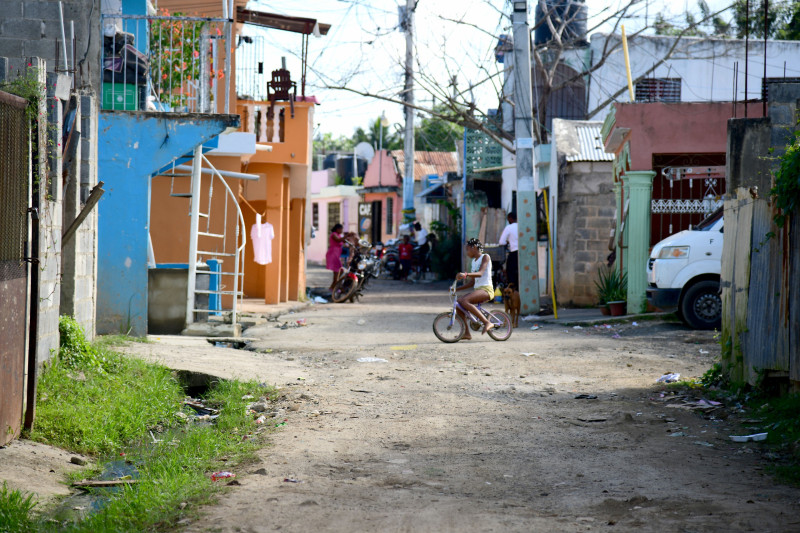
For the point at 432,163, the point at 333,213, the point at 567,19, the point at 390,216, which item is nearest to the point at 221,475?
the point at 567,19

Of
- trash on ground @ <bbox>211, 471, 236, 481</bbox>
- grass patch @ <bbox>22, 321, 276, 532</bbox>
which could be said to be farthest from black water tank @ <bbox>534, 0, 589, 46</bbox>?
trash on ground @ <bbox>211, 471, 236, 481</bbox>

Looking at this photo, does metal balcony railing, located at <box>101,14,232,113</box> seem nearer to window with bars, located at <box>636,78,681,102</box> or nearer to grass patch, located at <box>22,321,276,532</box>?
grass patch, located at <box>22,321,276,532</box>

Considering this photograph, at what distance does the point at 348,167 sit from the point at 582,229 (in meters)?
34.9

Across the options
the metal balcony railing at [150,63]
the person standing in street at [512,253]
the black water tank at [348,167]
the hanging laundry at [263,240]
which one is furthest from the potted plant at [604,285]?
the black water tank at [348,167]

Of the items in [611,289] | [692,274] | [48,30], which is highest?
[48,30]

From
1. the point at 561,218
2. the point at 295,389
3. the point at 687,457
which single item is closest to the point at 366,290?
the point at 561,218

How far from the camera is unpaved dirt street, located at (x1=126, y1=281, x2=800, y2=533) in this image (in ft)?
13.5

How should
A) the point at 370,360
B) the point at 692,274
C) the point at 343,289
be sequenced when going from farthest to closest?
1. the point at 343,289
2. the point at 692,274
3. the point at 370,360

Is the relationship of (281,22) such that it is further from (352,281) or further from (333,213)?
(333,213)

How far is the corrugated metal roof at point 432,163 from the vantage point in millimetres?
43747

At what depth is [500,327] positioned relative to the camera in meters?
11.9

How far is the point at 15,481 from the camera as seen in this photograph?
479 centimetres

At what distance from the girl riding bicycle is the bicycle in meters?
0.06

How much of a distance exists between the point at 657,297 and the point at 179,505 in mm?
9410
